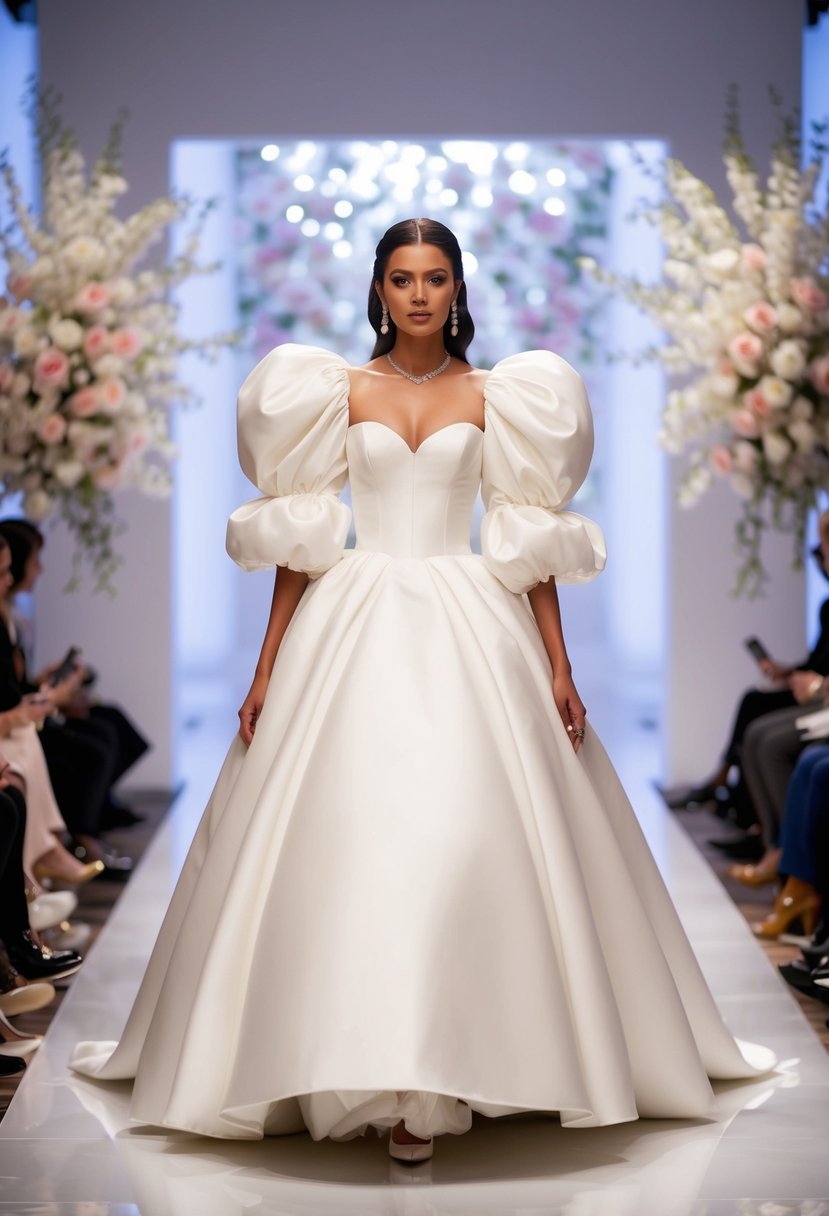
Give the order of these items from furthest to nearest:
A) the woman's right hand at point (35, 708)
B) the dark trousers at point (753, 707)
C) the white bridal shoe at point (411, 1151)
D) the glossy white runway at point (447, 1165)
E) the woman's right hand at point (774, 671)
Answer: the dark trousers at point (753, 707) < the woman's right hand at point (774, 671) < the woman's right hand at point (35, 708) < the white bridal shoe at point (411, 1151) < the glossy white runway at point (447, 1165)

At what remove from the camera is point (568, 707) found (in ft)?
10.3

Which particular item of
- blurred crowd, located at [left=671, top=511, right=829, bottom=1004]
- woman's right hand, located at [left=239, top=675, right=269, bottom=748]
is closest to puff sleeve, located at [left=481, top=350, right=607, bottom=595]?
woman's right hand, located at [left=239, top=675, right=269, bottom=748]

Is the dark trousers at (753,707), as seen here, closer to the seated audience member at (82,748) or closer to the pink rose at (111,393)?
the seated audience member at (82,748)

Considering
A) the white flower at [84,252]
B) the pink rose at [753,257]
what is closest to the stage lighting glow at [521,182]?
the pink rose at [753,257]

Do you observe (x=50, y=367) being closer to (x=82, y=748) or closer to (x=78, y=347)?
(x=78, y=347)

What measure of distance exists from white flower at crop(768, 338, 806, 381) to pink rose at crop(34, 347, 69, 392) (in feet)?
7.17

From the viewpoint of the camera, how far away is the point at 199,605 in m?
11.1

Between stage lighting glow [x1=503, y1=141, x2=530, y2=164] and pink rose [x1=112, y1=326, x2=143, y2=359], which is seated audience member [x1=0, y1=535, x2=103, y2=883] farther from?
stage lighting glow [x1=503, y1=141, x2=530, y2=164]

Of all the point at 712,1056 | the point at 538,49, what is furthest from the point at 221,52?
the point at 712,1056

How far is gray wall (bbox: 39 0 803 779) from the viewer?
693 cm

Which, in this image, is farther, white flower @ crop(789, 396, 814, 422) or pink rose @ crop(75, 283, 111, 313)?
white flower @ crop(789, 396, 814, 422)

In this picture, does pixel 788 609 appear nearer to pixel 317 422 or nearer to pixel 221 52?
pixel 221 52

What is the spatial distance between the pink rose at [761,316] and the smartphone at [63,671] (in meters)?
2.35

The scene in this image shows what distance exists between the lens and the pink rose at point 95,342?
519 cm
